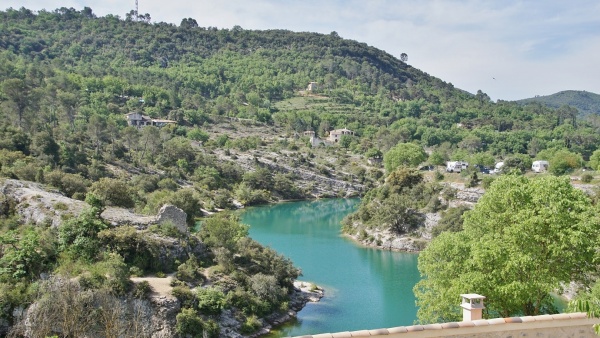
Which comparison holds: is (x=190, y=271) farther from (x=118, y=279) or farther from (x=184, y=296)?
(x=118, y=279)

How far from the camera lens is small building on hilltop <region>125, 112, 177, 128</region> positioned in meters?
79.7

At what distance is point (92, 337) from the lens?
17.9 meters

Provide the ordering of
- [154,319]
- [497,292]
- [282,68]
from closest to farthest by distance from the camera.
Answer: [497,292] → [154,319] → [282,68]

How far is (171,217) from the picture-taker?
26.3 m

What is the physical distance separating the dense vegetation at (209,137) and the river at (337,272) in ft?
8.91

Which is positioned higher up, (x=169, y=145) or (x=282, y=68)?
(x=282, y=68)

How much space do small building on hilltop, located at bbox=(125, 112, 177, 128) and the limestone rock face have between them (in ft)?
183

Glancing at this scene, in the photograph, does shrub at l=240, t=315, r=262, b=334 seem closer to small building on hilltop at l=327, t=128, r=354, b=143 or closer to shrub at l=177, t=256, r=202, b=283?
shrub at l=177, t=256, r=202, b=283

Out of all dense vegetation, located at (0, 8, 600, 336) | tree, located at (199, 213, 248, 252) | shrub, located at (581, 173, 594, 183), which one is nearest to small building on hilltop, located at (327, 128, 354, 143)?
dense vegetation, located at (0, 8, 600, 336)

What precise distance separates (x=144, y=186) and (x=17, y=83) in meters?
16.7

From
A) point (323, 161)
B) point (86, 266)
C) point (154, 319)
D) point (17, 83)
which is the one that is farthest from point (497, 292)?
point (323, 161)

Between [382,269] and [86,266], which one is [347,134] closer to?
[382,269]

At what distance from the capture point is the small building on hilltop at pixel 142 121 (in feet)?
261

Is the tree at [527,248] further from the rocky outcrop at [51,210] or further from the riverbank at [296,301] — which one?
the rocky outcrop at [51,210]
